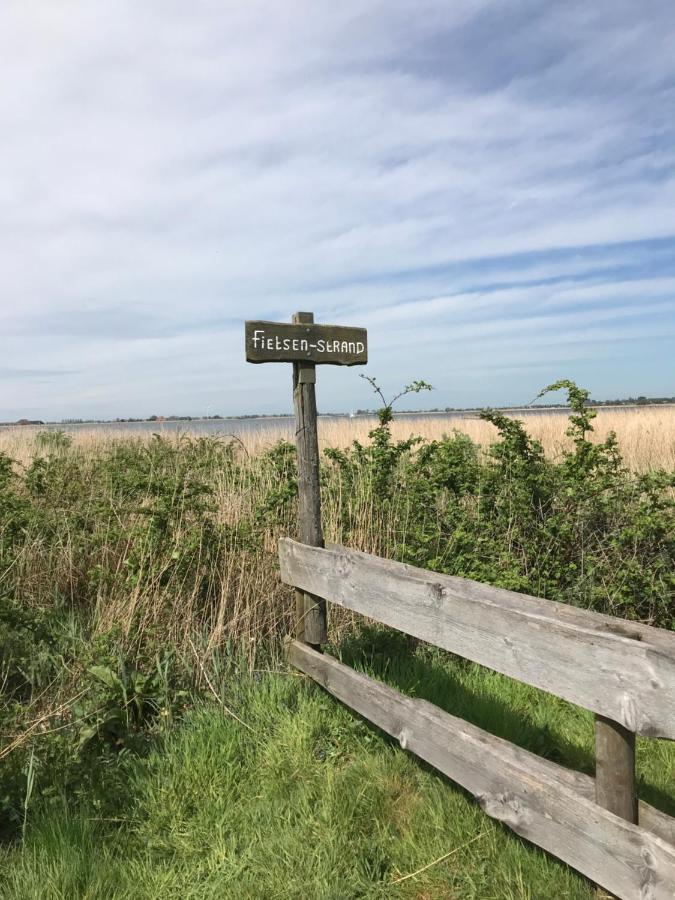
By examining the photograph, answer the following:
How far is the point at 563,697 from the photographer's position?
193 cm

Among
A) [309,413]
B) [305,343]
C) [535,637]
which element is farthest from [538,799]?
[305,343]

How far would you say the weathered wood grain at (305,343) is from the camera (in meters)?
3.46

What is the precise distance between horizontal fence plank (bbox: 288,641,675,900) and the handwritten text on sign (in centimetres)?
179

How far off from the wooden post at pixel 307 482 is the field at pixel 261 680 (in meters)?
0.32

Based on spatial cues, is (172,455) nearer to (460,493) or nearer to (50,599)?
(50,599)

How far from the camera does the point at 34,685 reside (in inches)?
141

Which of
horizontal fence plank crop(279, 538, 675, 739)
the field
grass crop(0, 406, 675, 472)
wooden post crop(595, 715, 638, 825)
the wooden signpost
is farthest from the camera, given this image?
grass crop(0, 406, 675, 472)

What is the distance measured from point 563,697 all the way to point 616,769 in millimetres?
252

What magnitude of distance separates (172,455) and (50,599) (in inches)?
126

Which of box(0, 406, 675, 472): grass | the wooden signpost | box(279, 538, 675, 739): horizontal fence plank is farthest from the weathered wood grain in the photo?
box(0, 406, 675, 472): grass

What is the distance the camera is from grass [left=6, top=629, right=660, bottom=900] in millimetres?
2215

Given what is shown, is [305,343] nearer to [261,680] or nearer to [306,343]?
[306,343]

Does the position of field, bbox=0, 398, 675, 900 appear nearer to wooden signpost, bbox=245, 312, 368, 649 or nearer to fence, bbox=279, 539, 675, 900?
fence, bbox=279, 539, 675, 900

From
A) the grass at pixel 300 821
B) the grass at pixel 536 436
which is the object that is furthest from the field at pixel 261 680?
the grass at pixel 536 436
